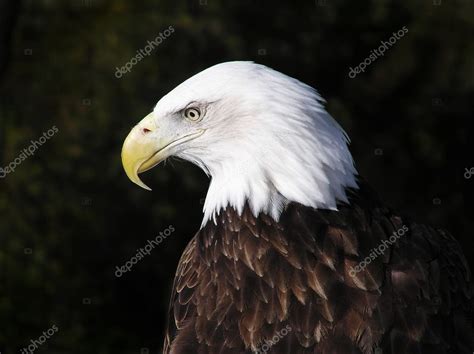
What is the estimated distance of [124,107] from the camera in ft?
20.2

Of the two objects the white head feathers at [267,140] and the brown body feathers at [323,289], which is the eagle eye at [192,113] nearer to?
the white head feathers at [267,140]

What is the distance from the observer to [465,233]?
6.76m

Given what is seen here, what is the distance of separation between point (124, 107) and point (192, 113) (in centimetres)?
300

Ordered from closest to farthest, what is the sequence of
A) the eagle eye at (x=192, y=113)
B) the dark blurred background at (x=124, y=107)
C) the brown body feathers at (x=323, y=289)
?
1. the brown body feathers at (x=323, y=289)
2. the eagle eye at (x=192, y=113)
3. the dark blurred background at (x=124, y=107)

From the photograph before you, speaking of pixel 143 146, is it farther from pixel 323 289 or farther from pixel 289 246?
pixel 323 289

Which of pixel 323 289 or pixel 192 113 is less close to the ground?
pixel 192 113

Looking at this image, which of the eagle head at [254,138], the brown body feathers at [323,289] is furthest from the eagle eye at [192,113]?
the brown body feathers at [323,289]

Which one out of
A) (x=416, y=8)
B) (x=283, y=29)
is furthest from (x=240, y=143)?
(x=416, y=8)

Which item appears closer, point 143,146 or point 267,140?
point 267,140

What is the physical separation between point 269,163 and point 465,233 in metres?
4.09

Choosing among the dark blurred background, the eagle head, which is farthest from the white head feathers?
the dark blurred background

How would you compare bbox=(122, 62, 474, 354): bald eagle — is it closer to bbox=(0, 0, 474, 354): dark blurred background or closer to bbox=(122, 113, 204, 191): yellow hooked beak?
bbox=(122, 113, 204, 191): yellow hooked beak

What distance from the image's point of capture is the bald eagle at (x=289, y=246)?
2.86m

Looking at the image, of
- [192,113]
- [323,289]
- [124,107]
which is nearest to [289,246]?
[323,289]
